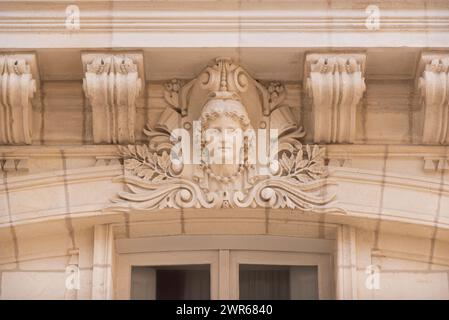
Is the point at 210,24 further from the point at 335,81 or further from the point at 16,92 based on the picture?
the point at 16,92

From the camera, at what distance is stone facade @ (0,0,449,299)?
11.4 m

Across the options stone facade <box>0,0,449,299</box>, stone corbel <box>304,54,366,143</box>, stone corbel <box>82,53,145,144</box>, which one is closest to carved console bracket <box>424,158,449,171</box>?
stone facade <box>0,0,449,299</box>

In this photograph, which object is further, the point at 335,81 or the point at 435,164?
the point at 435,164

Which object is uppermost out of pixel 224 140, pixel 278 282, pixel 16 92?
pixel 16 92

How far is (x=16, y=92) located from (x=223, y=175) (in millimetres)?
1354

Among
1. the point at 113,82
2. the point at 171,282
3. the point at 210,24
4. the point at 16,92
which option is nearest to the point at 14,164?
the point at 16,92

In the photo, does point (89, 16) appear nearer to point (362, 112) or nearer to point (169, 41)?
point (169, 41)

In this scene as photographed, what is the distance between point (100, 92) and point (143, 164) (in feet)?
1.75

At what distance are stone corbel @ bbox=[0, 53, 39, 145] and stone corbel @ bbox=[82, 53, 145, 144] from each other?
334 millimetres

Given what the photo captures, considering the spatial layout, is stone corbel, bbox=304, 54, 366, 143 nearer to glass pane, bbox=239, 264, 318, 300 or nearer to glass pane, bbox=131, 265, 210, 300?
glass pane, bbox=239, 264, 318, 300

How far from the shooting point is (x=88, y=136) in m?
11.7

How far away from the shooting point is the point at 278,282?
38.1ft
